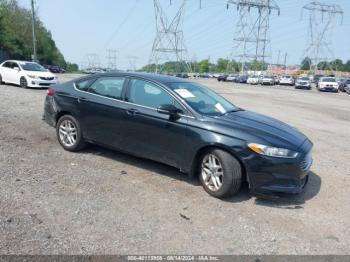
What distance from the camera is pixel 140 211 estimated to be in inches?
175

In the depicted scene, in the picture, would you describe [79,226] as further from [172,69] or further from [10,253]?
[172,69]

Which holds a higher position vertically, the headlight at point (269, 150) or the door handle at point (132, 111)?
the door handle at point (132, 111)

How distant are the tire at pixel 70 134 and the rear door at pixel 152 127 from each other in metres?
1.04

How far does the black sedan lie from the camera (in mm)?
4828

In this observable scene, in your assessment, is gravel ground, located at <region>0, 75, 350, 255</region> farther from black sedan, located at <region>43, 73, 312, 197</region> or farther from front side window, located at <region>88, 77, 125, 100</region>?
front side window, located at <region>88, 77, 125, 100</region>

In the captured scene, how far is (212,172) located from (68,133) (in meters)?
2.89

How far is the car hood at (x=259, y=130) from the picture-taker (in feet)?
16.1

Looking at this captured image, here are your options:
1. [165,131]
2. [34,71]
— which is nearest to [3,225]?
[165,131]

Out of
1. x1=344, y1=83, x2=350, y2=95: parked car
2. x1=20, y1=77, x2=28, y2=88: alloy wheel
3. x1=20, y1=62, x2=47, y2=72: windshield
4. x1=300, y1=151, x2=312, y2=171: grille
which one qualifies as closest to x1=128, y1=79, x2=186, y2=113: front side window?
x1=300, y1=151, x2=312, y2=171: grille

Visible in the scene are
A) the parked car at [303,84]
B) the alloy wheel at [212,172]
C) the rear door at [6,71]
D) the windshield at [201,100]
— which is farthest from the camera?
the parked car at [303,84]

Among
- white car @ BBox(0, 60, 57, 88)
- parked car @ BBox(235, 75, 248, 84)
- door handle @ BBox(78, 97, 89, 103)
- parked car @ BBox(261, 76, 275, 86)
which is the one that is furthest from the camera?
parked car @ BBox(235, 75, 248, 84)

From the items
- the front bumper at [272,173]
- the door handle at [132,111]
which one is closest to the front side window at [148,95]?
the door handle at [132,111]

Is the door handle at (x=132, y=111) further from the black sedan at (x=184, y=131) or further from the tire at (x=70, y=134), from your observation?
the tire at (x=70, y=134)

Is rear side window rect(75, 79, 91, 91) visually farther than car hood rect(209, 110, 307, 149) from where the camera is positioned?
Yes
